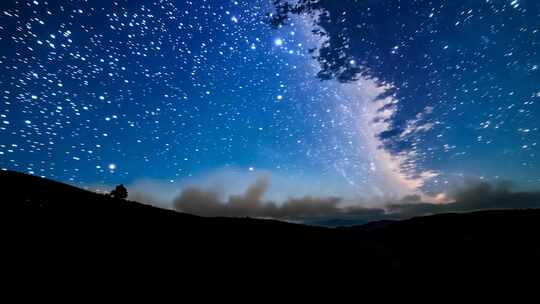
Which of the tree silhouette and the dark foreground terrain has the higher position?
the tree silhouette

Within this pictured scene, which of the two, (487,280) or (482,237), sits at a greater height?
(482,237)

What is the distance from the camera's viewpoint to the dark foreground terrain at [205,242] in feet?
30.4

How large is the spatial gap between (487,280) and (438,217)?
21656mm

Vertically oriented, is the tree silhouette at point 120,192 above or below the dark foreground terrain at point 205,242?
above

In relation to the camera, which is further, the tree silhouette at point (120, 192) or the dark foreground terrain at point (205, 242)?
the tree silhouette at point (120, 192)

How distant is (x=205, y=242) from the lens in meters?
14.2

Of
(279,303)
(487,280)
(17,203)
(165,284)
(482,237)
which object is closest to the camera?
(165,284)

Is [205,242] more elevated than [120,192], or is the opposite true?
[120,192]

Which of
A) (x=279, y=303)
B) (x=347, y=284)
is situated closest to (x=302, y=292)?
(x=279, y=303)

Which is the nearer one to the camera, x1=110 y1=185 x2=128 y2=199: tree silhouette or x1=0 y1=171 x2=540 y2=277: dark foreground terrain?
x1=0 y1=171 x2=540 y2=277: dark foreground terrain

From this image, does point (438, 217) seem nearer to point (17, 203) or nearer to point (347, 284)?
point (347, 284)

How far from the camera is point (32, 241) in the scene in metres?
8.50

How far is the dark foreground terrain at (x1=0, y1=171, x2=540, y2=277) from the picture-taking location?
926 cm

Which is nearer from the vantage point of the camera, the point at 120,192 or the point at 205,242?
the point at 205,242
